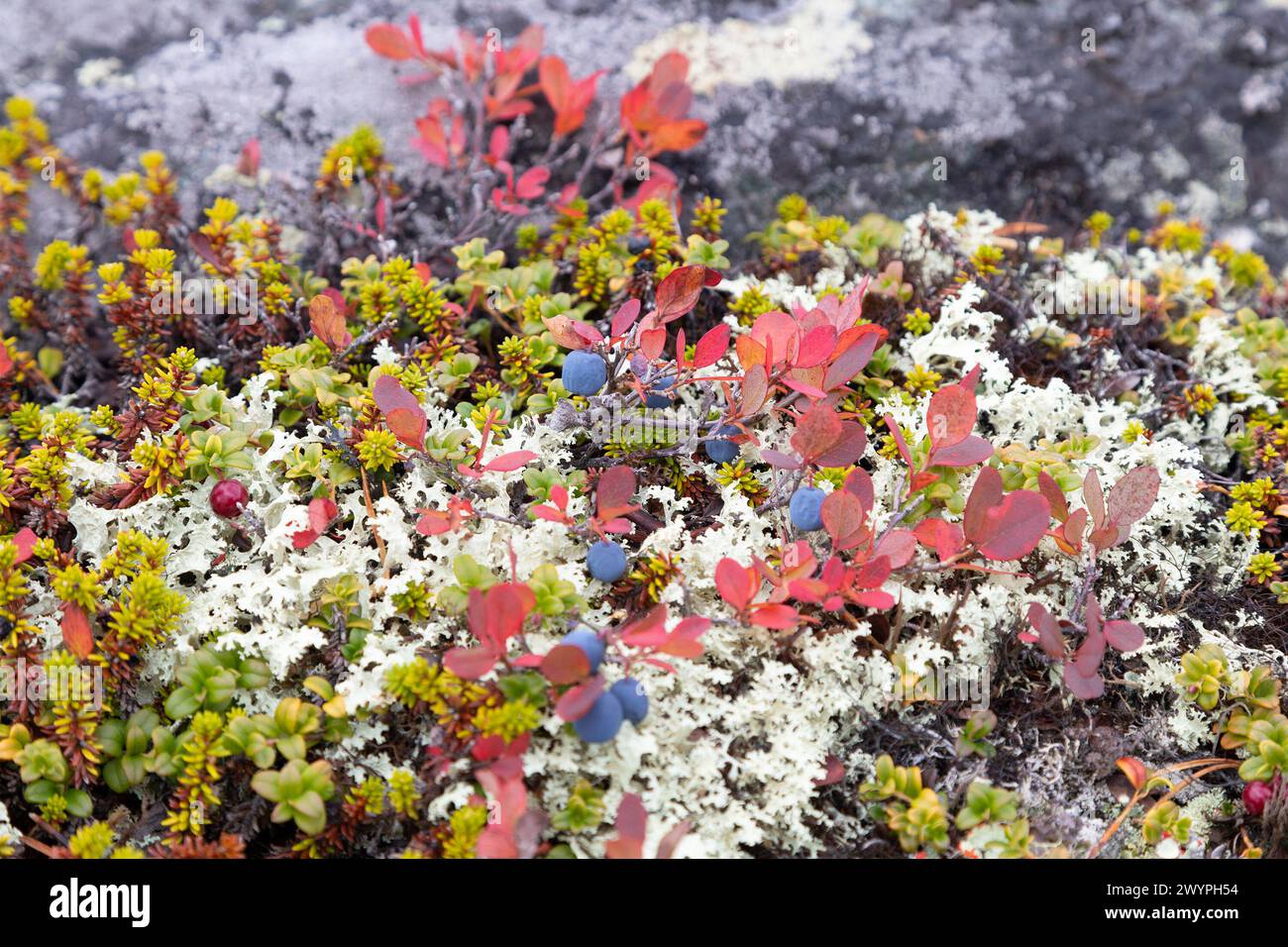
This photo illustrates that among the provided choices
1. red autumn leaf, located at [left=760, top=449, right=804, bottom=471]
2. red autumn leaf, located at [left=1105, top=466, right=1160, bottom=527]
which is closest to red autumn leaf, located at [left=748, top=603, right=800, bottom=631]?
red autumn leaf, located at [left=760, top=449, right=804, bottom=471]

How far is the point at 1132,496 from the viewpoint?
2.05m

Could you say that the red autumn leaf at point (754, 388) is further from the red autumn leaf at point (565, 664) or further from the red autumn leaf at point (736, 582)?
the red autumn leaf at point (565, 664)

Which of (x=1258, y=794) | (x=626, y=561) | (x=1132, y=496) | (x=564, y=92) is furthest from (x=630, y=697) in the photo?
(x=564, y=92)

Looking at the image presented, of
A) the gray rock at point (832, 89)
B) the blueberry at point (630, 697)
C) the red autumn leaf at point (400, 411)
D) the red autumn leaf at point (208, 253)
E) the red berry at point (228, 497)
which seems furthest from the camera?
the gray rock at point (832, 89)

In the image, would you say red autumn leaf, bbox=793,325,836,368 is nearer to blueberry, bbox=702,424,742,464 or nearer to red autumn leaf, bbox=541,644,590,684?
blueberry, bbox=702,424,742,464

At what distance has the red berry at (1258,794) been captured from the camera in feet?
6.23

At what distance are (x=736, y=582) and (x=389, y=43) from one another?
7.51 ft

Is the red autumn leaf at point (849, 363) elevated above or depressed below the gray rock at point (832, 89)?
below

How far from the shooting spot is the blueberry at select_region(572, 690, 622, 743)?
1718mm

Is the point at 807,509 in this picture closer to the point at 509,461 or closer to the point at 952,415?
the point at 952,415

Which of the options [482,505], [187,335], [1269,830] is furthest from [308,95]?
[1269,830]

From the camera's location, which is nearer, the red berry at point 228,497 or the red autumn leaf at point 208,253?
the red berry at point 228,497

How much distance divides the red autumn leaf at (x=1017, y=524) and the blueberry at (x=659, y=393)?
0.71 metres

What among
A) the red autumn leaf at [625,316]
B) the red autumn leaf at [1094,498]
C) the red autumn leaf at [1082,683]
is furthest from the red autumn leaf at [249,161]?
the red autumn leaf at [1082,683]
